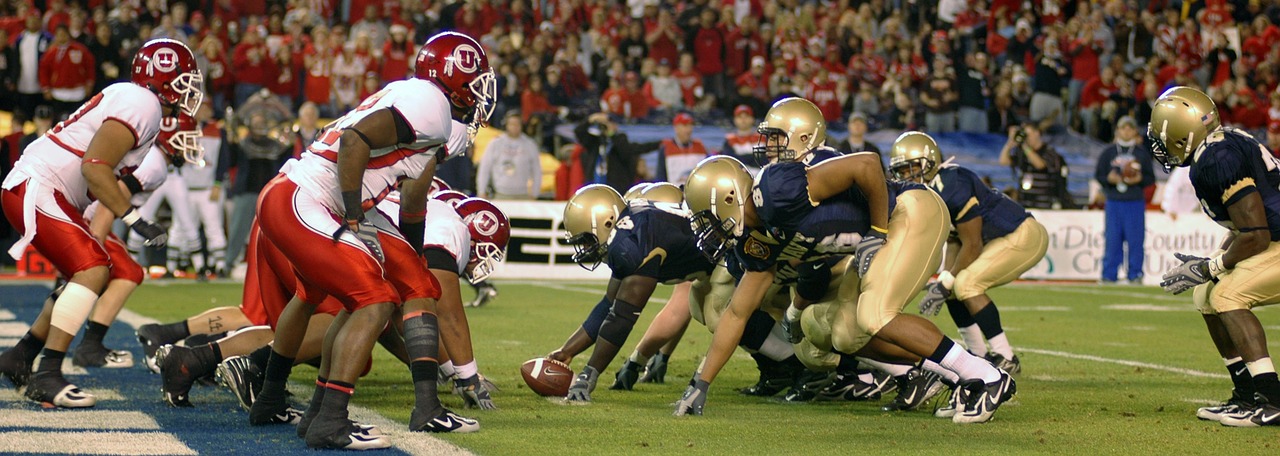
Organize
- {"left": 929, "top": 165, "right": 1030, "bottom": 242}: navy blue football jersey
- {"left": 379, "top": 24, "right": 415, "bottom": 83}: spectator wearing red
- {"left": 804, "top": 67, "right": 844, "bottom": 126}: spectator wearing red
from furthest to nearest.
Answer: {"left": 804, "top": 67, "right": 844, "bottom": 126}: spectator wearing red
{"left": 379, "top": 24, "right": 415, "bottom": 83}: spectator wearing red
{"left": 929, "top": 165, "right": 1030, "bottom": 242}: navy blue football jersey

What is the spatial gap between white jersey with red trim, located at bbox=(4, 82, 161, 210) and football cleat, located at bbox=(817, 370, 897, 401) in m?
3.24

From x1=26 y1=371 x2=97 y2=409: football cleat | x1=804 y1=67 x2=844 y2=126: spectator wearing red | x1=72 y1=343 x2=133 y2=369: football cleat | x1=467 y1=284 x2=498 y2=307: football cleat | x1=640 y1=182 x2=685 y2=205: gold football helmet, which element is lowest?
x1=467 y1=284 x2=498 y2=307: football cleat

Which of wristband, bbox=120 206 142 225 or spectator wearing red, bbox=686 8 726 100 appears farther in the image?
spectator wearing red, bbox=686 8 726 100

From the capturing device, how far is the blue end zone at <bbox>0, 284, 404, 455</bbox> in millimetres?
4844

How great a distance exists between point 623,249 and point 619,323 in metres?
0.35

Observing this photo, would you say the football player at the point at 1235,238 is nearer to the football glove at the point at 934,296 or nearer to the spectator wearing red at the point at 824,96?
the football glove at the point at 934,296

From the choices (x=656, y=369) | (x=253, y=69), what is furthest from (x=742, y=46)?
(x=656, y=369)

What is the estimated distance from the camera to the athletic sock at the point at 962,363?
5.71 metres

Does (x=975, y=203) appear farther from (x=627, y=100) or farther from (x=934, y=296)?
(x=627, y=100)

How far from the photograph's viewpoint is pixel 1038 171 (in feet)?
52.1

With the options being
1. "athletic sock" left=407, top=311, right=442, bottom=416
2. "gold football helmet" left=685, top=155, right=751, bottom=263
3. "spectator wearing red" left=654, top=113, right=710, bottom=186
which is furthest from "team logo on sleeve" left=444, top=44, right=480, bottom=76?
"spectator wearing red" left=654, top=113, right=710, bottom=186

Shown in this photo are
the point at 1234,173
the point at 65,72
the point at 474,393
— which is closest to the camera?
the point at 1234,173

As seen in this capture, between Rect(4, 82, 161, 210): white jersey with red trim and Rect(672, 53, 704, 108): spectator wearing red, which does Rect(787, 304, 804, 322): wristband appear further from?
Rect(672, 53, 704, 108): spectator wearing red

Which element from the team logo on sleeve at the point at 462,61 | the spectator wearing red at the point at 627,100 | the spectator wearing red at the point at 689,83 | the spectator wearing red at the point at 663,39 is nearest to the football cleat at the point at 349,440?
the team logo on sleeve at the point at 462,61
